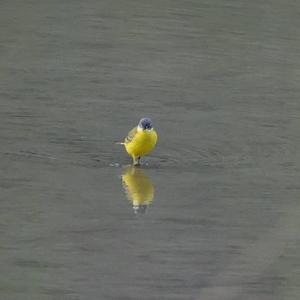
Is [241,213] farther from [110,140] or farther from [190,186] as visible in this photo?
[110,140]

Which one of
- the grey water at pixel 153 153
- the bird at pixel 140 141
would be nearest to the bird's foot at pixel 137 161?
the bird at pixel 140 141

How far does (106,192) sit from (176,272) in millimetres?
2010

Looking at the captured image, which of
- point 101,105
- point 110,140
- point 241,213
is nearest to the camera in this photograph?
point 241,213

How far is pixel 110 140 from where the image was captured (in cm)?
1127

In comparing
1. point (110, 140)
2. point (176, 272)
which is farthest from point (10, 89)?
point (176, 272)

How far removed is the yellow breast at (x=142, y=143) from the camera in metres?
10.3

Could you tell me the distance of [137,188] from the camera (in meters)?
9.75

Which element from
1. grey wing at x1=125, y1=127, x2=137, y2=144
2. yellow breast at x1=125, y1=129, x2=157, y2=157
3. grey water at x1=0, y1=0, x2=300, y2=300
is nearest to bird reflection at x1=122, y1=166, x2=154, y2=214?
grey water at x1=0, y1=0, x2=300, y2=300

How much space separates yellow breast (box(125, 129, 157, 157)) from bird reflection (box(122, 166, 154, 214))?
0.13m

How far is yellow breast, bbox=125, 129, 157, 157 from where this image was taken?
10344mm

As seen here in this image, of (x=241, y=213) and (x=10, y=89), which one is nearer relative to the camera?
(x=241, y=213)

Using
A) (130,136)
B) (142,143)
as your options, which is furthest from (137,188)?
(130,136)

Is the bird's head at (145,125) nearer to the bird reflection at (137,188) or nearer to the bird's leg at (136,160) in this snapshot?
the bird's leg at (136,160)

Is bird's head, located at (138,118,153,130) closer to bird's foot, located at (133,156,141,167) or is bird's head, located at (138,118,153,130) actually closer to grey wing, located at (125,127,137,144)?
grey wing, located at (125,127,137,144)
